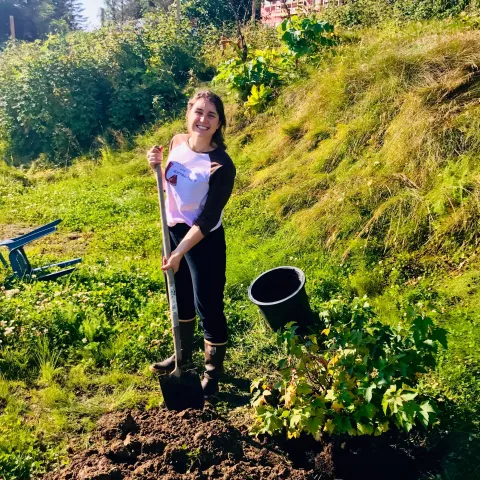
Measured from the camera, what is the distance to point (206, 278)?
3369 millimetres

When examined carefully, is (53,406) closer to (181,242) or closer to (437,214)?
(181,242)

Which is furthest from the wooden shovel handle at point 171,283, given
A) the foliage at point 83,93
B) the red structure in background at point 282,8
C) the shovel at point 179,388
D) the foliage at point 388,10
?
the red structure in background at point 282,8

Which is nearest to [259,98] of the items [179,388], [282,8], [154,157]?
[282,8]

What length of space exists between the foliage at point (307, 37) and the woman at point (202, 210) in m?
5.94

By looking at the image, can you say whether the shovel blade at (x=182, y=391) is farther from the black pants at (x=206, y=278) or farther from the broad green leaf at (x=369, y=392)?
the broad green leaf at (x=369, y=392)

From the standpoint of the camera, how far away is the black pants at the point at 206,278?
3328 mm

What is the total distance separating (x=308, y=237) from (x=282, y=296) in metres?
1.17

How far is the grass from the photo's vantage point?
3.58 meters

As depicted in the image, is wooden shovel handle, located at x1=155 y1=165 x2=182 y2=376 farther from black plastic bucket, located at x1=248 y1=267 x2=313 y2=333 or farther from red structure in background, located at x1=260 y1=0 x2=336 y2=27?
red structure in background, located at x1=260 y1=0 x2=336 y2=27

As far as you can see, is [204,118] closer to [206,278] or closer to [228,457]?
[206,278]

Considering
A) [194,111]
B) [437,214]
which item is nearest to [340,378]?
[194,111]

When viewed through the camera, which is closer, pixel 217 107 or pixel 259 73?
pixel 217 107

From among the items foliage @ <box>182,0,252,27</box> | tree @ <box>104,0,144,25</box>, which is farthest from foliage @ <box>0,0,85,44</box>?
foliage @ <box>182,0,252,27</box>

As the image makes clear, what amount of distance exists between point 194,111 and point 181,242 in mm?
772
